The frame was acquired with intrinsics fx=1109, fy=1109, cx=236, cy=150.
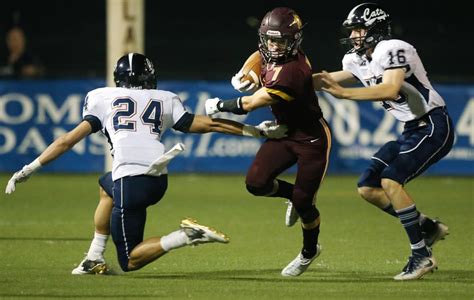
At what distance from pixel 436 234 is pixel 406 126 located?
2.75ft

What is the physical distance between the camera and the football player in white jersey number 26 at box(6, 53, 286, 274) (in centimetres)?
745

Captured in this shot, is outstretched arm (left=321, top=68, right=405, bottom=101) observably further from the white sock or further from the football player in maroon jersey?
the white sock

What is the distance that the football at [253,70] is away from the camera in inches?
313

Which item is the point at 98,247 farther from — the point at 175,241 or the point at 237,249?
the point at 237,249

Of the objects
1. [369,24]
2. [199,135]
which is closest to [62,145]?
[369,24]

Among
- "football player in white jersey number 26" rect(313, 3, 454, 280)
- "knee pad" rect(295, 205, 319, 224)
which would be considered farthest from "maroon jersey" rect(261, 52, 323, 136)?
"knee pad" rect(295, 205, 319, 224)

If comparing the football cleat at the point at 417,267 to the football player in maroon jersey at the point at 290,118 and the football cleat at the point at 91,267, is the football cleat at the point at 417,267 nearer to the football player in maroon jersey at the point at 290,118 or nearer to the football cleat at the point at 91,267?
the football player in maroon jersey at the point at 290,118

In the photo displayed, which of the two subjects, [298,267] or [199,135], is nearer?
[298,267]

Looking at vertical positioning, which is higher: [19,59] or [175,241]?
[175,241]

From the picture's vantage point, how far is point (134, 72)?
302 inches

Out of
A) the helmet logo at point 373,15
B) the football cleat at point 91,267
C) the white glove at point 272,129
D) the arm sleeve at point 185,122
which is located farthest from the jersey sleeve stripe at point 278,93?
the football cleat at point 91,267

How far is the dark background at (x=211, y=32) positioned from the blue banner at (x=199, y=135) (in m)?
3.24

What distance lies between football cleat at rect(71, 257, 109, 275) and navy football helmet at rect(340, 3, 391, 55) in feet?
7.87

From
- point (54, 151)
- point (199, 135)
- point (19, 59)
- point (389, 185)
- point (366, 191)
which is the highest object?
point (54, 151)
